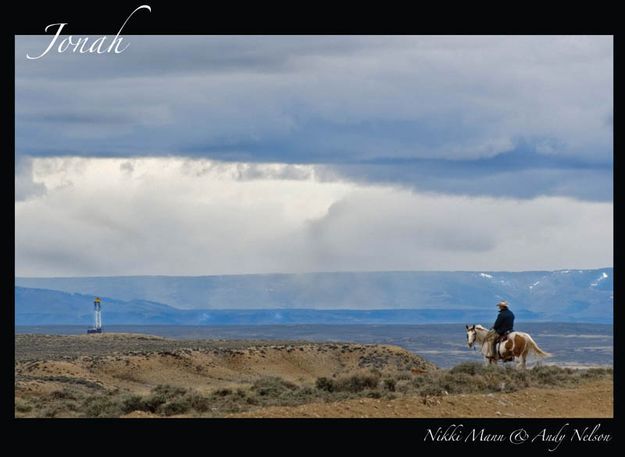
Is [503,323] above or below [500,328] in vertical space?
above

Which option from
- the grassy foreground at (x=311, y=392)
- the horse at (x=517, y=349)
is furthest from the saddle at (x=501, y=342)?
the grassy foreground at (x=311, y=392)

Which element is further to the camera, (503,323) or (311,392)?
(503,323)

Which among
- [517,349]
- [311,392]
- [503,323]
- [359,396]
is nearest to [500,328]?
[503,323]

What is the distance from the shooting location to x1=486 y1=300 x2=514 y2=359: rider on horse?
111 feet

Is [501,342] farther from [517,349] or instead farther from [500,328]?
[517,349]

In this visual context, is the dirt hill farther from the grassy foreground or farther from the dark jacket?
the dark jacket

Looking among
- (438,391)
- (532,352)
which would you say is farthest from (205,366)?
(438,391)

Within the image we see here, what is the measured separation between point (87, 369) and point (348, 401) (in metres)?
27.6

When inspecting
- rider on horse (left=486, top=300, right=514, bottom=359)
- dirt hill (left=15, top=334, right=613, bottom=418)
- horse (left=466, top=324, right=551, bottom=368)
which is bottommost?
dirt hill (left=15, top=334, right=613, bottom=418)

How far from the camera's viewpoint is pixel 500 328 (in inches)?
1329

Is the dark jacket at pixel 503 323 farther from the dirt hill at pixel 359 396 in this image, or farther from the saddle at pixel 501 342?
the dirt hill at pixel 359 396

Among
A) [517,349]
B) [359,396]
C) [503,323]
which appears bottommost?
[359,396]

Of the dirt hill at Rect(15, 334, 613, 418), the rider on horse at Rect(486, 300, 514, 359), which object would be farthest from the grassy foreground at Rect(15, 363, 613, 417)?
the rider on horse at Rect(486, 300, 514, 359)

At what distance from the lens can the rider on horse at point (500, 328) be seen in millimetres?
33719
